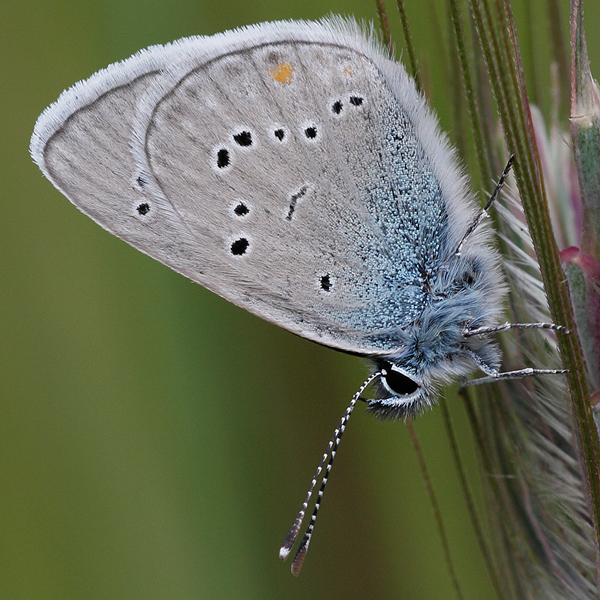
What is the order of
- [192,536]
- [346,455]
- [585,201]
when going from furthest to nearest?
[346,455] < [192,536] < [585,201]

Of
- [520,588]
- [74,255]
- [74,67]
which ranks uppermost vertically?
[74,67]

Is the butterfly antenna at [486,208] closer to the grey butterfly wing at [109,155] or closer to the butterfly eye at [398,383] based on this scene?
the butterfly eye at [398,383]

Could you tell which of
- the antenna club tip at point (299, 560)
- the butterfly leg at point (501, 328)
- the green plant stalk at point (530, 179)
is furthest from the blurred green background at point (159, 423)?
the green plant stalk at point (530, 179)

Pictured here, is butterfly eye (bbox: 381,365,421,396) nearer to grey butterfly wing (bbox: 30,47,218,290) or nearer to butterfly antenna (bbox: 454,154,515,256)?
butterfly antenna (bbox: 454,154,515,256)

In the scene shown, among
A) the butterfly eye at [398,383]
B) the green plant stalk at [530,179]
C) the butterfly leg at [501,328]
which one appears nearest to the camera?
the green plant stalk at [530,179]

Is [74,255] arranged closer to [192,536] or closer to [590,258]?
[192,536]

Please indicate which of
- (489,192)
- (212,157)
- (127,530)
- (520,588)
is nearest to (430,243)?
(489,192)
